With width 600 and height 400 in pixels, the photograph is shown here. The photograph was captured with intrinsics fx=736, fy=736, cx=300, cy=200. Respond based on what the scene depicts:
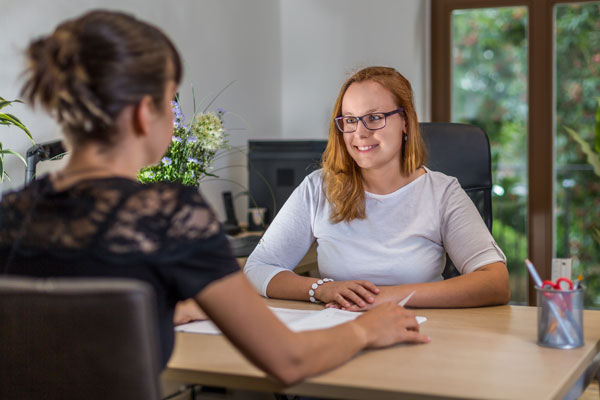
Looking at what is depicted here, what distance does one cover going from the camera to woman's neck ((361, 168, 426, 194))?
77.6 inches

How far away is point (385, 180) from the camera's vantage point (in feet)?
6.50

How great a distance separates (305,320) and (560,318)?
18.8 inches

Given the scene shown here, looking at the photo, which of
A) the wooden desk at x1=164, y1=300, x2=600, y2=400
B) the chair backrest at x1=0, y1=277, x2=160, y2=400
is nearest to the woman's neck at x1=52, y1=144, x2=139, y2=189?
the chair backrest at x1=0, y1=277, x2=160, y2=400

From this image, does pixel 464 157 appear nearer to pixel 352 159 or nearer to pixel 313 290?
pixel 352 159

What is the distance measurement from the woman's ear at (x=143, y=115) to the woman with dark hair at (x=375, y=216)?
2.62 feet

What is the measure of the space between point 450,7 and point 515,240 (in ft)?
4.42

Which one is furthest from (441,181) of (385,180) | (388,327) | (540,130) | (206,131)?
(540,130)

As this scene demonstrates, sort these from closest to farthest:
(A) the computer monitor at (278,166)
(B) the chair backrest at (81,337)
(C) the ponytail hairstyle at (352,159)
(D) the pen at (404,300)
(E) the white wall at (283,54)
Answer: (B) the chair backrest at (81,337) < (D) the pen at (404,300) < (C) the ponytail hairstyle at (352,159) < (A) the computer monitor at (278,166) < (E) the white wall at (283,54)

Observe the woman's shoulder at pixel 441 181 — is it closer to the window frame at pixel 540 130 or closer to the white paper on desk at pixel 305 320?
the white paper on desk at pixel 305 320

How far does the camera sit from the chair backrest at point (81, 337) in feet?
2.67

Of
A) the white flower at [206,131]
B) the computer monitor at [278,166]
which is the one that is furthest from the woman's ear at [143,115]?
the computer monitor at [278,166]

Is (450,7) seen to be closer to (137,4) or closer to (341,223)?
(137,4)

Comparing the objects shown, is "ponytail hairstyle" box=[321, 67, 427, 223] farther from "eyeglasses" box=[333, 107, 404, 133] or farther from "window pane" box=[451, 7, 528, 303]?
"window pane" box=[451, 7, 528, 303]

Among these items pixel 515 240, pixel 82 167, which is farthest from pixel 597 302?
pixel 82 167
